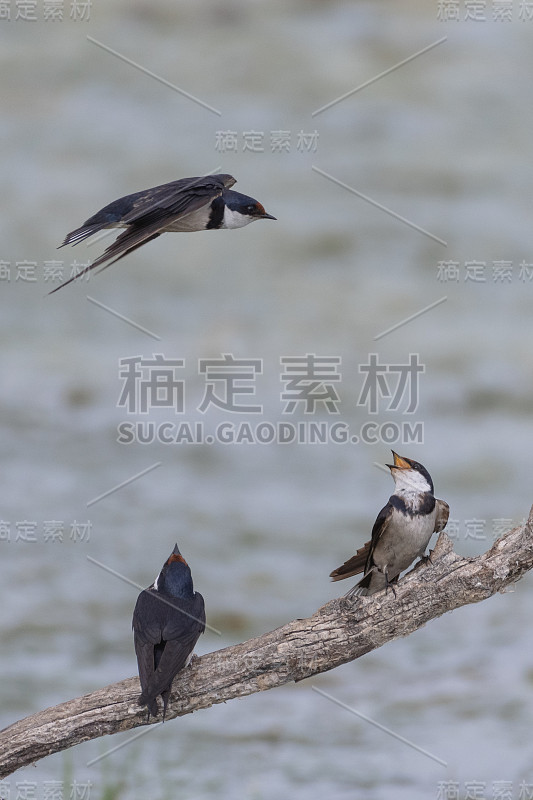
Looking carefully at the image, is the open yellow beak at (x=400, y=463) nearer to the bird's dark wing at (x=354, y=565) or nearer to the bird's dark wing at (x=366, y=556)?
the bird's dark wing at (x=366, y=556)

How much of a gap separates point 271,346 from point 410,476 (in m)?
→ 8.68

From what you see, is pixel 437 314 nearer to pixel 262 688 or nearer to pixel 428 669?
pixel 428 669

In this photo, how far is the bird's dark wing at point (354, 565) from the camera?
3.85m

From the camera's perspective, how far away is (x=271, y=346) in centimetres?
1251

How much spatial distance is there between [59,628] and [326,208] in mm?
6439

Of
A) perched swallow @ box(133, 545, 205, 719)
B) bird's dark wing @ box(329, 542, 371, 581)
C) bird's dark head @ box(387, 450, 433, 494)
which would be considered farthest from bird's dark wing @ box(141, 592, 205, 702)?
bird's dark head @ box(387, 450, 433, 494)

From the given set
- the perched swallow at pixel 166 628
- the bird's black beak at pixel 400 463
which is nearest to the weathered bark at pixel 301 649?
the perched swallow at pixel 166 628

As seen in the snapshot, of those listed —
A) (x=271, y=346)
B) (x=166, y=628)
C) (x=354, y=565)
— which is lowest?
(x=271, y=346)

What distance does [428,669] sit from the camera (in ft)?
28.6

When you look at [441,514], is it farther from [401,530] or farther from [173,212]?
[173,212]

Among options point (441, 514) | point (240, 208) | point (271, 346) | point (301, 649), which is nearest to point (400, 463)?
point (441, 514)

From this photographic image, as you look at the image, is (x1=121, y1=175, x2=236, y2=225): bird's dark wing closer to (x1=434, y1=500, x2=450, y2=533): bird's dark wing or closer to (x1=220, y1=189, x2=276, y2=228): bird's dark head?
(x1=220, y1=189, x2=276, y2=228): bird's dark head

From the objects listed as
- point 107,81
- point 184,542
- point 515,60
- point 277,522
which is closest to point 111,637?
point 184,542

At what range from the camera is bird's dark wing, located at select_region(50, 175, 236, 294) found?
276 cm
